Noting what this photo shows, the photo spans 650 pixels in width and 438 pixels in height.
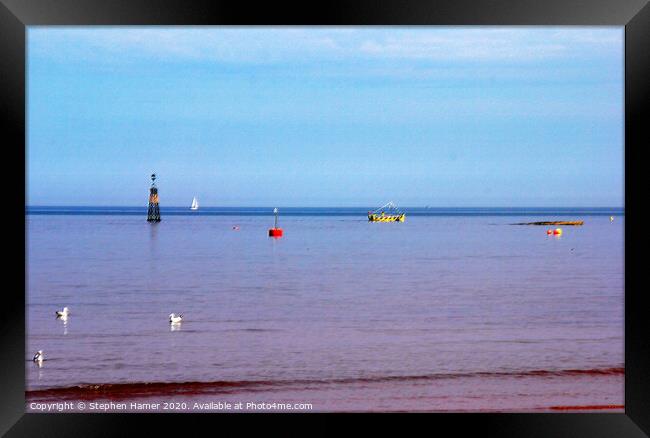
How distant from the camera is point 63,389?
6176mm

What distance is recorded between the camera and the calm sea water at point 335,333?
620 cm

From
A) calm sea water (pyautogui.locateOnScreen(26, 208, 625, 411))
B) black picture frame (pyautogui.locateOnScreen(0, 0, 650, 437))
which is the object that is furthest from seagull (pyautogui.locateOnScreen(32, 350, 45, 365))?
black picture frame (pyautogui.locateOnScreen(0, 0, 650, 437))

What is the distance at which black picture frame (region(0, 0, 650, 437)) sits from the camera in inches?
123

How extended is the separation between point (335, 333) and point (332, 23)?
6.18 meters

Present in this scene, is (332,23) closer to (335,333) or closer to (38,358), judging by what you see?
(38,358)

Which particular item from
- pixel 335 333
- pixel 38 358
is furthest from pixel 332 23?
pixel 335 333

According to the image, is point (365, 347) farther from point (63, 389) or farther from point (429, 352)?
point (63, 389)

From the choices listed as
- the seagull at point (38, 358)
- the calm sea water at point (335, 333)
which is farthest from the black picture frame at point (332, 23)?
the seagull at point (38, 358)

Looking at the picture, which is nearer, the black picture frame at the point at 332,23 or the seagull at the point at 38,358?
the black picture frame at the point at 332,23

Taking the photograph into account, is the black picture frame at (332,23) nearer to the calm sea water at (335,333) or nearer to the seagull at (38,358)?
the calm sea water at (335,333)

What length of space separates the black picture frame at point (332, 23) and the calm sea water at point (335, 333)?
2.61 m

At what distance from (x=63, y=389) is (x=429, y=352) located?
137 inches

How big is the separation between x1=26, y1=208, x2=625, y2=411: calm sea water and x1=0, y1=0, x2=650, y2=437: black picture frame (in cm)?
261

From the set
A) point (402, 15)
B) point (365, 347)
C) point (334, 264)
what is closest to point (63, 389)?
point (365, 347)
